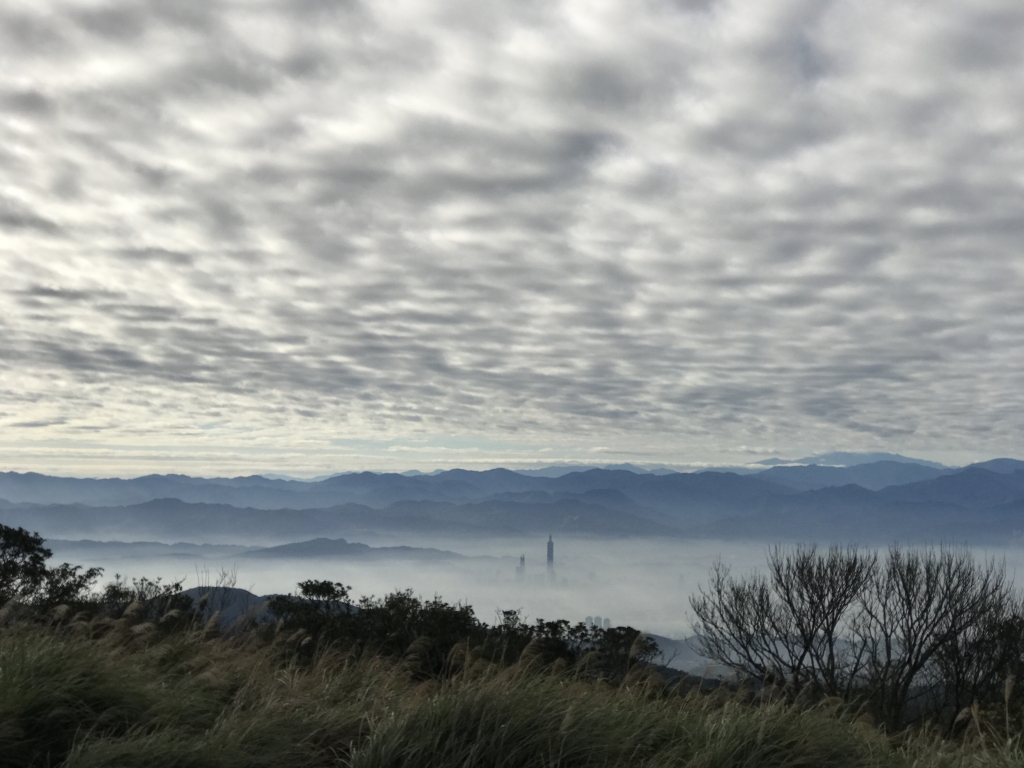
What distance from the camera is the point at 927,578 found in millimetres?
42000

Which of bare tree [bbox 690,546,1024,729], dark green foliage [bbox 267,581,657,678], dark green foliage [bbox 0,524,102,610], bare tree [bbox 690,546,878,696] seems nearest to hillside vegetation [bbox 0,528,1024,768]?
dark green foliage [bbox 267,581,657,678]

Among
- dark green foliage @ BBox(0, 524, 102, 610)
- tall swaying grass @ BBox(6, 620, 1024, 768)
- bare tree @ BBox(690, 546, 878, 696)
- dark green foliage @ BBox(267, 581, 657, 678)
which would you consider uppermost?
tall swaying grass @ BBox(6, 620, 1024, 768)

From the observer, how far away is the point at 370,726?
20.6 feet

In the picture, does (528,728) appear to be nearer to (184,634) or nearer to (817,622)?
(184,634)

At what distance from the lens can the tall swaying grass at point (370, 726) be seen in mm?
5844

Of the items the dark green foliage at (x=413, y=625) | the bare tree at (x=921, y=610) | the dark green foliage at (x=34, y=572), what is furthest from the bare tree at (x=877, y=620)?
the dark green foliage at (x=34, y=572)

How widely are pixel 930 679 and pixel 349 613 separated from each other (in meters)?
30.6

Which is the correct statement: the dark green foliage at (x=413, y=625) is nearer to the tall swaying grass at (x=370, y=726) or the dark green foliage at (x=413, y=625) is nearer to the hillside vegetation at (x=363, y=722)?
the hillside vegetation at (x=363, y=722)

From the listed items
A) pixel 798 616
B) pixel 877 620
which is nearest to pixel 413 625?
pixel 798 616

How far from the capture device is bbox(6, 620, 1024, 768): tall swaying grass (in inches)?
230

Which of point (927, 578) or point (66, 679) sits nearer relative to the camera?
point (66, 679)

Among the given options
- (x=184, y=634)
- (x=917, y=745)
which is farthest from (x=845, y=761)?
(x=184, y=634)

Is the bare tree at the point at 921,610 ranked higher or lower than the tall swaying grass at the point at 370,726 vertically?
lower

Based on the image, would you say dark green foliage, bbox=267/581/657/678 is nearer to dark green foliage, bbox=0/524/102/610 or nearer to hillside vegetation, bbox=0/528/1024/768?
dark green foliage, bbox=0/524/102/610
